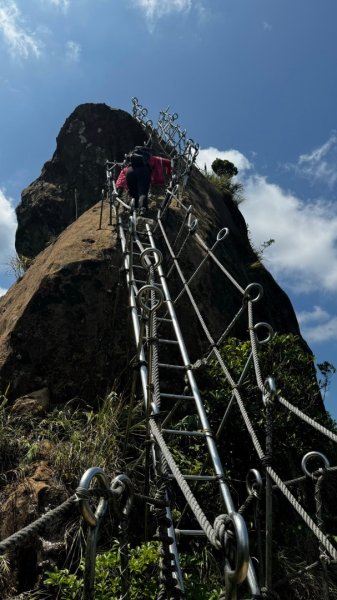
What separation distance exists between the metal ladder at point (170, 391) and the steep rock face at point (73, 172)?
403cm

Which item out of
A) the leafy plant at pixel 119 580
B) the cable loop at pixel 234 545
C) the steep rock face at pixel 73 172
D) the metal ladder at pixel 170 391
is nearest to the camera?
the cable loop at pixel 234 545

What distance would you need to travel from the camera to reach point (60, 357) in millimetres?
5586

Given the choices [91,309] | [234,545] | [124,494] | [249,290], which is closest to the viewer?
[234,545]

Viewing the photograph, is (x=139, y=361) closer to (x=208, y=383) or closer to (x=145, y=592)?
(x=208, y=383)

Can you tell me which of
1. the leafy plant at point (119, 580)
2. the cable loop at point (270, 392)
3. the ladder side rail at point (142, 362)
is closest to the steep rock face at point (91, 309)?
the ladder side rail at point (142, 362)

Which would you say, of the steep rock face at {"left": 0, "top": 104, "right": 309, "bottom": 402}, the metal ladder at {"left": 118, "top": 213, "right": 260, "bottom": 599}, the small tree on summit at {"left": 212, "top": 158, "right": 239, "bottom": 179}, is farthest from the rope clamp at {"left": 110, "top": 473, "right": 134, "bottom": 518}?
the small tree on summit at {"left": 212, "top": 158, "right": 239, "bottom": 179}

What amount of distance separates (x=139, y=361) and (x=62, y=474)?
3.36ft

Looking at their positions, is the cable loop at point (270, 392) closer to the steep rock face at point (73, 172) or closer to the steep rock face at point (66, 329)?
the steep rock face at point (66, 329)

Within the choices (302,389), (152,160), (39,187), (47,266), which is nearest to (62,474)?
(302,389)

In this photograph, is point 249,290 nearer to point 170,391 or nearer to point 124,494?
point 170,391

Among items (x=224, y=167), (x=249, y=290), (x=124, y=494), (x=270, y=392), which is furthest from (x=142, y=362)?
(x=224, y=167)

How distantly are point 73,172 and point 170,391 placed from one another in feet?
25.0

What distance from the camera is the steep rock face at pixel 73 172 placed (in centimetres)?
1142

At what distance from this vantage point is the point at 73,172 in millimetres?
11922
